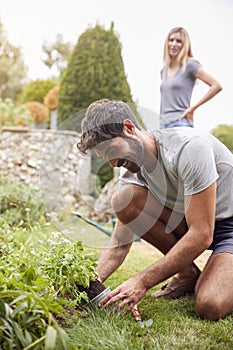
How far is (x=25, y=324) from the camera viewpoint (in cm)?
134

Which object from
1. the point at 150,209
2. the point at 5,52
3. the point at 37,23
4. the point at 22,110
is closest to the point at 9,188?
the point at 150,209

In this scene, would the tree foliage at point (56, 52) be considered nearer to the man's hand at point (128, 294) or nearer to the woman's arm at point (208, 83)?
the woman's arm at point (208, 83)

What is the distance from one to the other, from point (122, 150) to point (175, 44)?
5.74 feet

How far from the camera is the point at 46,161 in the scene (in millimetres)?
5727

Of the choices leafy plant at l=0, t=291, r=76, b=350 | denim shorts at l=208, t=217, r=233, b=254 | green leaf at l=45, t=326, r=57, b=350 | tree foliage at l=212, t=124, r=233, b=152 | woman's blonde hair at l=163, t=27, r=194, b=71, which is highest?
woman's blonde hair at l=163, t=27, r=194, b=71

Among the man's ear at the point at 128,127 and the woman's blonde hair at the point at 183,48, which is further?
the woman's blonde hair at the point at 183,48

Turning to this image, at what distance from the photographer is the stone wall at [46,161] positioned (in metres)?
5.70

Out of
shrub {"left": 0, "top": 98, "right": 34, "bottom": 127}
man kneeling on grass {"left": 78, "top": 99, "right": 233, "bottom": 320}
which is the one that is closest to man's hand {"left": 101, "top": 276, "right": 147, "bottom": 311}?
man kneeling on grass {"left": 78, "top": 99, "right": 233, "bottom": 320}

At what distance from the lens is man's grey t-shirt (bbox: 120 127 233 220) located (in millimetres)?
1896

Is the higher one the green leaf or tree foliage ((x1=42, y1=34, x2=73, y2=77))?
the green leaf

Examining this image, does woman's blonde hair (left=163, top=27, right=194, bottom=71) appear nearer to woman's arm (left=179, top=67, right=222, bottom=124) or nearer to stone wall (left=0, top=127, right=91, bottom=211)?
woman's arm (left=179, top=67, right=222, bottom=124)

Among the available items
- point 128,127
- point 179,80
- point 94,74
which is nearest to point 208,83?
point 179,80

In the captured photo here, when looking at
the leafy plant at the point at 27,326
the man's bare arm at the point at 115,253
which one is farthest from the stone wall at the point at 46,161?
the leafy plant at the point at 27,326

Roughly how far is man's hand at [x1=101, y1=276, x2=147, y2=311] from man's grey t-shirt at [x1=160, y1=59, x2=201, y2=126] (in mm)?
1890
